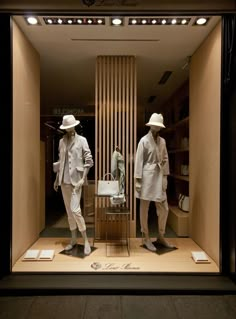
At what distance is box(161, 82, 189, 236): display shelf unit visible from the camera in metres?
5.15

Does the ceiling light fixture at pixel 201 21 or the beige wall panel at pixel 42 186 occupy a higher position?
the ceiling light fixture at pixel 201 21

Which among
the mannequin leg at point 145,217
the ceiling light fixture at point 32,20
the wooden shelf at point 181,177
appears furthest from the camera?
the wooden shelf at point 181,177

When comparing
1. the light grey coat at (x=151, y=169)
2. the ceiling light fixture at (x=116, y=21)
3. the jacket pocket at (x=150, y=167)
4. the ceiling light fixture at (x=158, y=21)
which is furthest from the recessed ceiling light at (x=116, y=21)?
the jacket pocket at (x=150, y=167)

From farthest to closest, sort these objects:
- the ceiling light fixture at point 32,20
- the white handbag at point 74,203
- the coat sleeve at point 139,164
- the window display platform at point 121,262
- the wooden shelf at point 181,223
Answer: the wooden shelf at point 181,223 < the coat sleeve at point 139,164 < the white handbag at point 74,203 < the ceiling light fixture at point 32,20 < the window display platform at point 121,262

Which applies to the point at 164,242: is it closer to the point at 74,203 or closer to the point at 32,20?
the point at 74,203

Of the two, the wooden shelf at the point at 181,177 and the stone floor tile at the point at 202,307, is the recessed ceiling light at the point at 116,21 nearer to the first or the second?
the wooden shelf at the point at 181,177

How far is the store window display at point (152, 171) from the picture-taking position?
3.72 m

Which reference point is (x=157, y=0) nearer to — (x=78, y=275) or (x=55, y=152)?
(x=78, y=275)

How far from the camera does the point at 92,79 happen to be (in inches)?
209

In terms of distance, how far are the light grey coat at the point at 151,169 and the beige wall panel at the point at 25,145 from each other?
1442 millimetres

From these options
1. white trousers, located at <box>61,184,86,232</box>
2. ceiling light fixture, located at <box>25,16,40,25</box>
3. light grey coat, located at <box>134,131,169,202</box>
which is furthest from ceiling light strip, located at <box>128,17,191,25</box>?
white trousers, located at <box>61,184,86,232</box>

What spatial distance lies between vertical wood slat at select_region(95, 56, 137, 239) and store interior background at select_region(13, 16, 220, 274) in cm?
19

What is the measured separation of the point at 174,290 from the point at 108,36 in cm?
301

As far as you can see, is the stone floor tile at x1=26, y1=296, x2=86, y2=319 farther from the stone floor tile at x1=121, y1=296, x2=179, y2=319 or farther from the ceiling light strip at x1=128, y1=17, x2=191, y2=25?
the ceiling light strip at x1=128, y1=17, x2=191, y2=25
